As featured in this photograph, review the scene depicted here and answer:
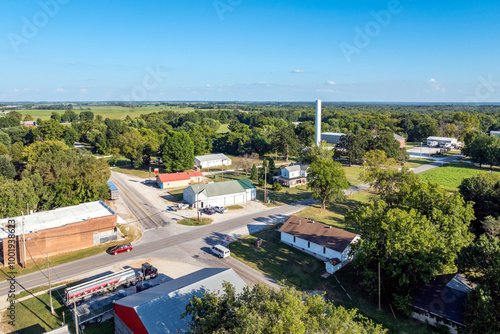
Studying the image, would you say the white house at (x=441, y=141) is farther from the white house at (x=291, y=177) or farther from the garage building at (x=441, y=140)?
the white house at (x=291, y=177)

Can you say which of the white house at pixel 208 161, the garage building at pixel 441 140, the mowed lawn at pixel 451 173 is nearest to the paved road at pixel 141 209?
the white house at pixel 208 161

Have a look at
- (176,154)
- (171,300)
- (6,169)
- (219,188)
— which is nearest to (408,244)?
(171,300)

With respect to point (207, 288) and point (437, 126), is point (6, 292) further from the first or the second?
point (437, 126)

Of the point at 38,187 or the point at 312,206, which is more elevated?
the point at 38,187

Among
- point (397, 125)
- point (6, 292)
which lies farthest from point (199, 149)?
point (397, 125)

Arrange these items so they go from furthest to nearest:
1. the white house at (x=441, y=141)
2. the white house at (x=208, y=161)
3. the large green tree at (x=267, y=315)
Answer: the white house at (x=441, y=141) < the white house at (x=208, y=161) < the large green tree at (x=267, y=315)

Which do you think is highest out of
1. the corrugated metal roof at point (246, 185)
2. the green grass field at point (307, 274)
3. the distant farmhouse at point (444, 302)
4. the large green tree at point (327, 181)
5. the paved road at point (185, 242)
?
the large green tree at point (327, 181)
